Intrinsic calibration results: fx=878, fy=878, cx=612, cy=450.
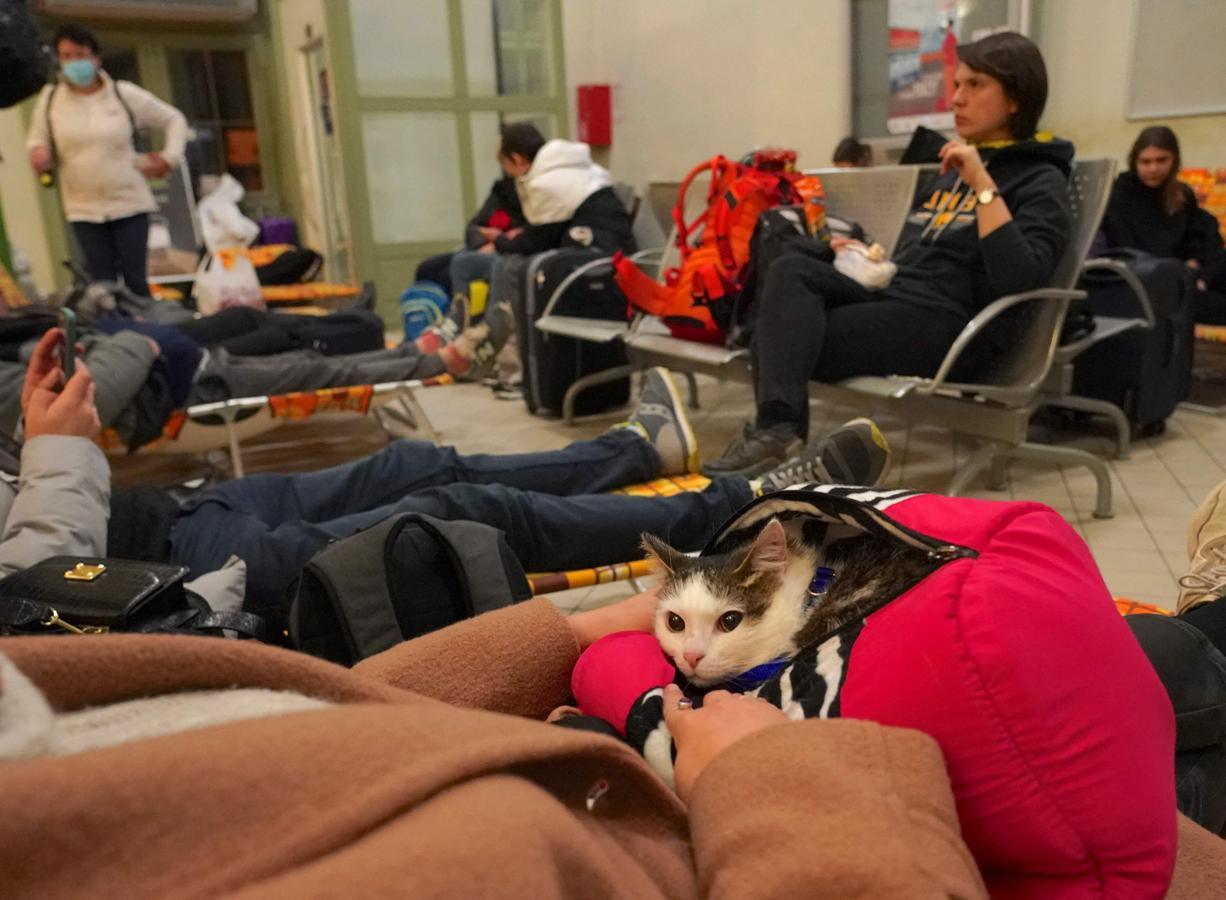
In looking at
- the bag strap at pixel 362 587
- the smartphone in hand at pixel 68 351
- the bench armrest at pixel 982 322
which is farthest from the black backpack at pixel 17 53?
the bench armrest at pixel 982 322

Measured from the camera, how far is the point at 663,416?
228 cm

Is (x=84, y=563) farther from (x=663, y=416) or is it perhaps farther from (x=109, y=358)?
(x=109, y=358)

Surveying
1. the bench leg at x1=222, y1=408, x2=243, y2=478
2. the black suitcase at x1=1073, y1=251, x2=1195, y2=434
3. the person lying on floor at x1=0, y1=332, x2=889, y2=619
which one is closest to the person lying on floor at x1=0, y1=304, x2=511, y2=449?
the bench leg at x1=222, y1=408, x2=243, y2=478

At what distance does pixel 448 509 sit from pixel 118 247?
12.6 ft

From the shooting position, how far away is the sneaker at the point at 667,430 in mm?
2229

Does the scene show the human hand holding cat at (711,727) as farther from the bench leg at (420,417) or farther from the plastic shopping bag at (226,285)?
the plastic shopping bag at (226,285)

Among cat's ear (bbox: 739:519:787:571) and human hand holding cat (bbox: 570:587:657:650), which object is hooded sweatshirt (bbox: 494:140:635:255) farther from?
cat's ear (bbox: 739:519:787:571)

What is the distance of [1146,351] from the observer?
10.5 ft


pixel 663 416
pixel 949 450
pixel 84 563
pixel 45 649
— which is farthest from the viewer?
pixel 949 450

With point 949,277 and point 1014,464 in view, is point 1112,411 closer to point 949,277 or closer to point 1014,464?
point 1014,464

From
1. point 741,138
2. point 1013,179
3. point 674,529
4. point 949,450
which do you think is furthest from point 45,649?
point 741,138

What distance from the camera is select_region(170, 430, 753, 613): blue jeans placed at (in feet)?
5.25

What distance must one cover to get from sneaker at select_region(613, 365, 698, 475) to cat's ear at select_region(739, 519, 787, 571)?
1248 mm

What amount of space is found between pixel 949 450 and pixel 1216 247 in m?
1.67
